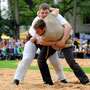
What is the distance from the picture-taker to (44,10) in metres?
6.68

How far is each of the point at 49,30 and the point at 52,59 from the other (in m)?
1.09

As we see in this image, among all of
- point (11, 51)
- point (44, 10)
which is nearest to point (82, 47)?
point (11, 51)

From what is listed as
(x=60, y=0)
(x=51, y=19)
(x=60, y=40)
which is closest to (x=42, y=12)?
(x=51, y=19)

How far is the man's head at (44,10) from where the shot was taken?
6.64 meters

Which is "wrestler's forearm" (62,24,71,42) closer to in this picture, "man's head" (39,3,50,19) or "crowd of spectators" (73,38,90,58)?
"man's head" (39,3,50,19)

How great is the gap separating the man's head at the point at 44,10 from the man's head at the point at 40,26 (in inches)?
11.1

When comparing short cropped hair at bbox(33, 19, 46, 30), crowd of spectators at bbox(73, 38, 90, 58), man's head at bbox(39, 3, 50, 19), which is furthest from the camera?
crowd of spectators at bbox(73, 38, 90, 58)

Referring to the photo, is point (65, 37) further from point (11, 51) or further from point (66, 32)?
point (11, 51)

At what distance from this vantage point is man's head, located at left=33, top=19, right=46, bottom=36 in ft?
21.2

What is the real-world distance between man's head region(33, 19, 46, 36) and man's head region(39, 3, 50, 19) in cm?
28

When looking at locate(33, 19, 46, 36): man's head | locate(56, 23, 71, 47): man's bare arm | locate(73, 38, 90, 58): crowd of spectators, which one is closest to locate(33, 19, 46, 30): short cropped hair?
locate(33, 19, 46, 36): man's head

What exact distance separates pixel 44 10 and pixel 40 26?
16.9 inches

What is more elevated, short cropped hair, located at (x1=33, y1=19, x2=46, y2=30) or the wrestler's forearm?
short cropped hair, located at (x1=33, y1=19, x2=46, y2=30)

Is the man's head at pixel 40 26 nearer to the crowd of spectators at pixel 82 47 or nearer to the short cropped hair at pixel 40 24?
the short cropped hair at pixel 40 24
